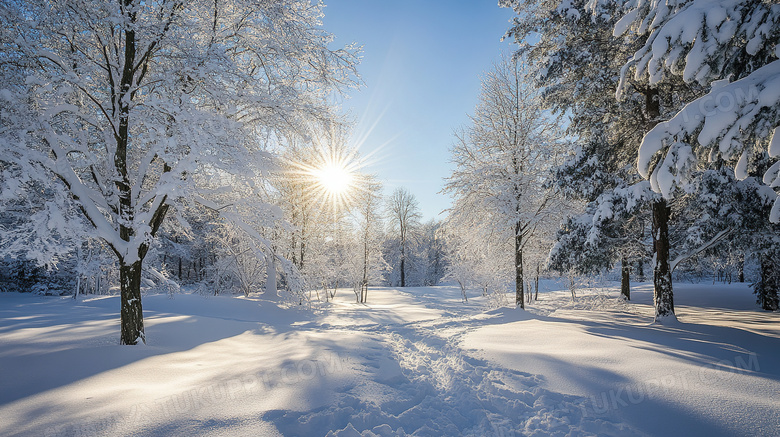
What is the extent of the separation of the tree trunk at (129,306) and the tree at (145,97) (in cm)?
2

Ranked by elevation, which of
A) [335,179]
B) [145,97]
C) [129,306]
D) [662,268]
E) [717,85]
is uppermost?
[335,179]

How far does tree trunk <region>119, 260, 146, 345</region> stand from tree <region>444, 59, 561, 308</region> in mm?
10289

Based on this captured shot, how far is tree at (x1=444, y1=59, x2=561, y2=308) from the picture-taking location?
11.5 metres

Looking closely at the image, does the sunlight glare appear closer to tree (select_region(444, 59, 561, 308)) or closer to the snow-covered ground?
tree (select_region(444, 59, 561, 308))

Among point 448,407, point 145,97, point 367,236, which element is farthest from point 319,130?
point 367,236

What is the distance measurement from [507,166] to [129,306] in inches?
458

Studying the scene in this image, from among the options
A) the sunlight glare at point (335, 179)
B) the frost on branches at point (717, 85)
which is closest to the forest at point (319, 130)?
the frost on branches at point (717, 85)

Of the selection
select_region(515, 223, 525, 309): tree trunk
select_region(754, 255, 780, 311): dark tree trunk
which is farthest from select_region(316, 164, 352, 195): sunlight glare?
select_region(754, 255, 780, 311): dark tree trunk

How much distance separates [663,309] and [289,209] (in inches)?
620

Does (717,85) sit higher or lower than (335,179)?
lower

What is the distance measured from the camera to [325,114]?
6.57 meters

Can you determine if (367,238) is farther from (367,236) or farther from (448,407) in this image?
(448,407)

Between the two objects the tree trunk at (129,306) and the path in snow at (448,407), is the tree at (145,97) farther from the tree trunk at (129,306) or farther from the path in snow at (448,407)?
the path in snow at (448,407)

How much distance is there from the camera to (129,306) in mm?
5594
